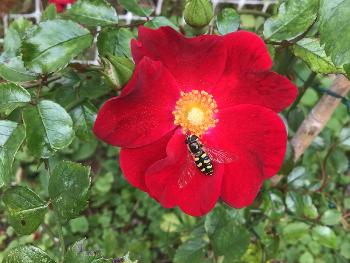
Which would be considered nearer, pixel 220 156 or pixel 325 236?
pixel 220 156

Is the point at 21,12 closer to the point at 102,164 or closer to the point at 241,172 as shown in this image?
the point at 102,164

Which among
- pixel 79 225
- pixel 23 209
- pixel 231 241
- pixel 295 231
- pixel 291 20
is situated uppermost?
pixel 291 20

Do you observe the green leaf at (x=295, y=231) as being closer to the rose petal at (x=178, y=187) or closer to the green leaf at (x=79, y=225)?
the rose petal at (x=178, y=187)

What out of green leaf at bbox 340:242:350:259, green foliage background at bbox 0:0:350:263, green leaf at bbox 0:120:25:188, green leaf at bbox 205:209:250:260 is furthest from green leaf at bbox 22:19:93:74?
green leaf at bbox 340:242:350:259

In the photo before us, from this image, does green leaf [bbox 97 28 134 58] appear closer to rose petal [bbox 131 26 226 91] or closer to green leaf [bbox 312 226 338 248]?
rose petal [bbox 131 26 226 91]

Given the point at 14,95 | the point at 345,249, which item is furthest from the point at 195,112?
the point at 345,249

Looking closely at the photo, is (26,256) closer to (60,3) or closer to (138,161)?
(138,161)
